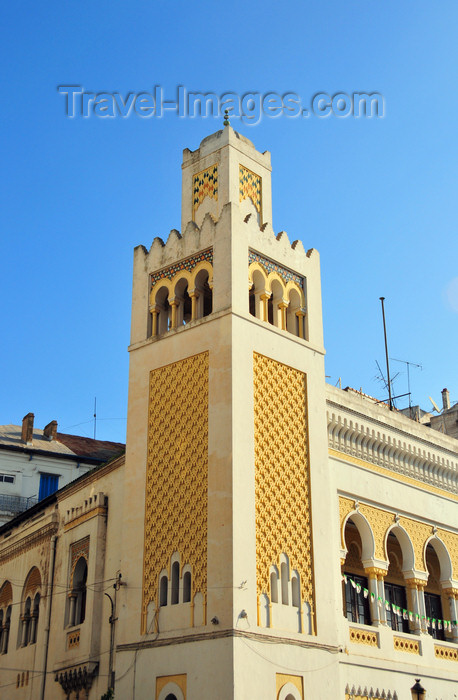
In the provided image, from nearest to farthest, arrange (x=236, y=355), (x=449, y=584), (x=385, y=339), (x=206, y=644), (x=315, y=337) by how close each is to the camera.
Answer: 1. (x=206, y=644)
2. (x=236, y=355)
3. (x=315, y=337)
4. (x=449, y=584)
5. (x=385, y=339)

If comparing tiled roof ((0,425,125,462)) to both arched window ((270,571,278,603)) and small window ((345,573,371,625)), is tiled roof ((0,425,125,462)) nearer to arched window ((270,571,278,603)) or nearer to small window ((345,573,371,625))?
small window ((345,573,371,625))

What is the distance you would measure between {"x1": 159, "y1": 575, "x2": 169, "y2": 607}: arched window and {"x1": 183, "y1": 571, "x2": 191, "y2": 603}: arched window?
1.80ft

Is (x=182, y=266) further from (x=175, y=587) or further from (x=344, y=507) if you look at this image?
(x=175, y=587)

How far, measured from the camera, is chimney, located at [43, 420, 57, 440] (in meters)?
33.2

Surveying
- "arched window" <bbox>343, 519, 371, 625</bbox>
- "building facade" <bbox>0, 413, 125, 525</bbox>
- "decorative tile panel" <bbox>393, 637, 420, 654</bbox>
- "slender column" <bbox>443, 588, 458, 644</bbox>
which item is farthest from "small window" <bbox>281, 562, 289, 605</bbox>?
"building facade" <bbox>0, 413, 125, 525</bbox>

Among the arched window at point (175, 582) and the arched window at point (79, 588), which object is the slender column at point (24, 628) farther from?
the arched window at point (175, 582)

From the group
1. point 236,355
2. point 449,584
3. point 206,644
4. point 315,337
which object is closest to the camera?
point 206,644

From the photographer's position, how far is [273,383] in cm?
1708

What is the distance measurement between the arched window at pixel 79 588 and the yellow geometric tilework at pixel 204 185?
8052 millimetres

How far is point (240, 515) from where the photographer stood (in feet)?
49.8

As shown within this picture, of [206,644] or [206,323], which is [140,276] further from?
[206,644]

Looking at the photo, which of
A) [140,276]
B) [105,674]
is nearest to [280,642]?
[105,674]

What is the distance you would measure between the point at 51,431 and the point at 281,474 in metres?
18.5

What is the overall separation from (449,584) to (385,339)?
6845 millimetres
